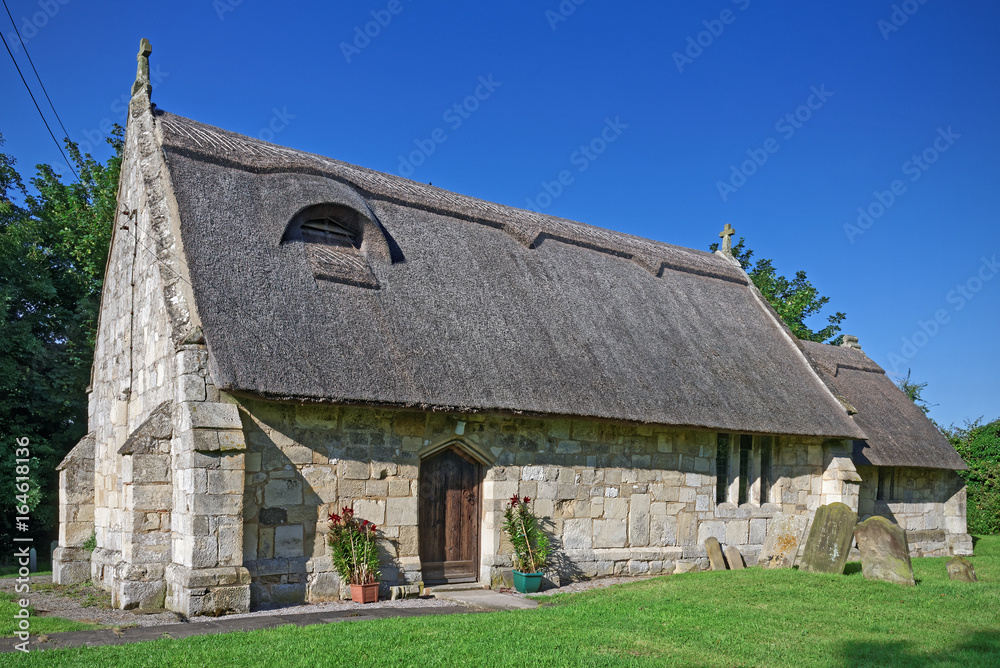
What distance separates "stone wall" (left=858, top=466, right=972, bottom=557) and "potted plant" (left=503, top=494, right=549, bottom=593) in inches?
388

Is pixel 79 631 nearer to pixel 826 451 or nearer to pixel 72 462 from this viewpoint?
pixel 72 462

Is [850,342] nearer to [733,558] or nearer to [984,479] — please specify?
[984,479]

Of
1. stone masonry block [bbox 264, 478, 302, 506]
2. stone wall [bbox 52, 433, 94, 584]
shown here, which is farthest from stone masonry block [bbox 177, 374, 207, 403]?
stone wall [bbox 52, 433, 94, 584]

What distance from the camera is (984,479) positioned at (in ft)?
79.1

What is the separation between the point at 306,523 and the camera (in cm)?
1019

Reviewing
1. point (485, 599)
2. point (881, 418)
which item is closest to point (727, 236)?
point (881, 418)

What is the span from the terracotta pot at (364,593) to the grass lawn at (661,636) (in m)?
1.43

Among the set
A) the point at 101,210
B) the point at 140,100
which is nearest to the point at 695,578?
the point at 140,100

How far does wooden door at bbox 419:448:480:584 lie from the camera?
11.6 m

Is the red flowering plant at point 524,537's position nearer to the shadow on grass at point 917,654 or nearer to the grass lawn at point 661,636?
the grass lawn at point 661,636

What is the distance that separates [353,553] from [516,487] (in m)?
2.88

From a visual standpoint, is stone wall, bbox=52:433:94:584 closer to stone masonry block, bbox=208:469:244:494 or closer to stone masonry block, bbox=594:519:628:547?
stone masonry block, bbox=208:469:244:494

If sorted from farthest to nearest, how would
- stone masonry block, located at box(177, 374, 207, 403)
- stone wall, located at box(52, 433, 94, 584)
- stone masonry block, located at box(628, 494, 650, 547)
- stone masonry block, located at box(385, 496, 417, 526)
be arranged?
1. stone masonry block, located at box(628, 494, 650, 547)
2. stone wall, located at box(52, 433, 94, 584)
3. stone masonry block, located at box(385, 496, 417, 526)
4. stone masonry block, located at box(177, 374, 207, 403)

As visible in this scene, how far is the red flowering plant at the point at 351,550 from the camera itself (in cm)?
1021
